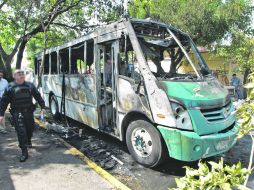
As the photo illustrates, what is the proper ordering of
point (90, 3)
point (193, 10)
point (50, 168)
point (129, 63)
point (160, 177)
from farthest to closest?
point (193, 10) < point (90, 3) < point (129, 63) < point (50, 168) < point (160, 177)

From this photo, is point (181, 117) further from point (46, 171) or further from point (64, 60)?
point (64, 60)

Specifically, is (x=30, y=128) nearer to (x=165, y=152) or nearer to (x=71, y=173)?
(x=71, y=173)

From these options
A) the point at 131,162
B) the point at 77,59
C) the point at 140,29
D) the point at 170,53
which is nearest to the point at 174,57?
the point at 170,53

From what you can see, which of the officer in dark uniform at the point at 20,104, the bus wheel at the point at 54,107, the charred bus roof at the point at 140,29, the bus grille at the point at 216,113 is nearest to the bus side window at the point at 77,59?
the charred bus roof at the point at 140,29

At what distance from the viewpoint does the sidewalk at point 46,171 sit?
4.99 metres

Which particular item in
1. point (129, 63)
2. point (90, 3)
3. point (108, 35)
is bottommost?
point (129, 63)

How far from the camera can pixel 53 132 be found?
8.68m

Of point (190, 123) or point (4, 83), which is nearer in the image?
point (190, 123)

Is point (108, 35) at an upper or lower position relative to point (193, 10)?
lower

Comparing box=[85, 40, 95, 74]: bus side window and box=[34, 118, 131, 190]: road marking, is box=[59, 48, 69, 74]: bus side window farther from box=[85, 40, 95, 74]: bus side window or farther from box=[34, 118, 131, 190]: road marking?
box=[34, 118, 131, 190]: road marking

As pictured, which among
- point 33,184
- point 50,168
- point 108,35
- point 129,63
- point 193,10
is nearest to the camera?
point 33,184

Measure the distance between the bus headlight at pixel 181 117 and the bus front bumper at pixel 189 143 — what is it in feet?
0.30

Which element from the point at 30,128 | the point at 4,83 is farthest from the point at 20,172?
the point at 4,83

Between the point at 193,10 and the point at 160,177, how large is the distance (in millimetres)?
16983
